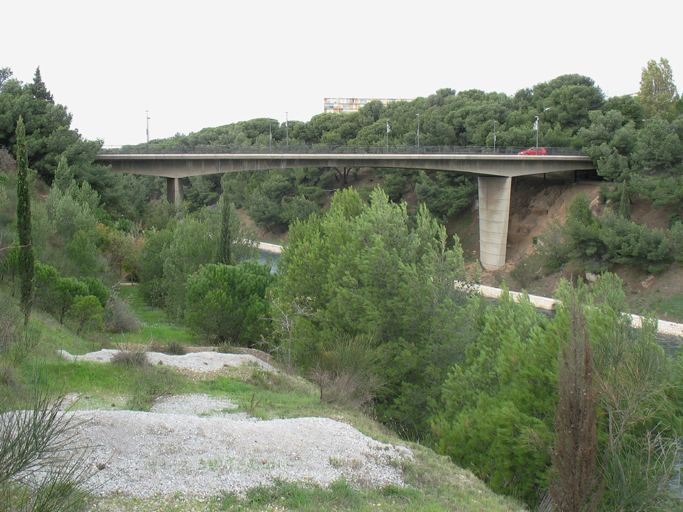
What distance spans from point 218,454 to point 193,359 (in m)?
9.32

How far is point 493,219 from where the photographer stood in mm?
53844

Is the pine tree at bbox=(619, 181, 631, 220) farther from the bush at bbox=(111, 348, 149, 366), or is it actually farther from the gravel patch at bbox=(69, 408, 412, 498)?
the gravel patch at bbox=(69, 408, 412, 498)

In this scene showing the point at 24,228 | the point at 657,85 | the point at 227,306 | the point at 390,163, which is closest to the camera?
the point at 24,228

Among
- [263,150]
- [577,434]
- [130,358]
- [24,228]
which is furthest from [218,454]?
[263,150]

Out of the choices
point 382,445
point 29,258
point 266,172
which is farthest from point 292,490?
point 266,172

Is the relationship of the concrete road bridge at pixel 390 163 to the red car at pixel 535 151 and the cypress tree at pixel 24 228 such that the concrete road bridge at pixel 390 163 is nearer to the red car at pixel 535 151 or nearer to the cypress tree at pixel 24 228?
the red car at pixel 535 151

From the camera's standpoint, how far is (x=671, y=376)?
13602 mm

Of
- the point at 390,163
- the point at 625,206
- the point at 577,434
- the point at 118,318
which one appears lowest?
the point at 118,318

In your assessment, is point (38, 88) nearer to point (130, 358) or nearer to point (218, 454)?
point (130, 358)

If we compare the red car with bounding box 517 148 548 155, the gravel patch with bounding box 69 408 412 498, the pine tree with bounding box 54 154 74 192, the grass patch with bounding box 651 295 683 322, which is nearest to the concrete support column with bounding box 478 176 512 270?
the red car with bounding box 517 148 548 155

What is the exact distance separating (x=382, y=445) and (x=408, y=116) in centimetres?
6979

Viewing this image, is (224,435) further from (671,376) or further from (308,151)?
(308,151)

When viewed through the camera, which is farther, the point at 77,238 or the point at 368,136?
the point at 368,136

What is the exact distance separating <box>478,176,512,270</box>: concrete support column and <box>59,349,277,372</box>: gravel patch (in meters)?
37.5
